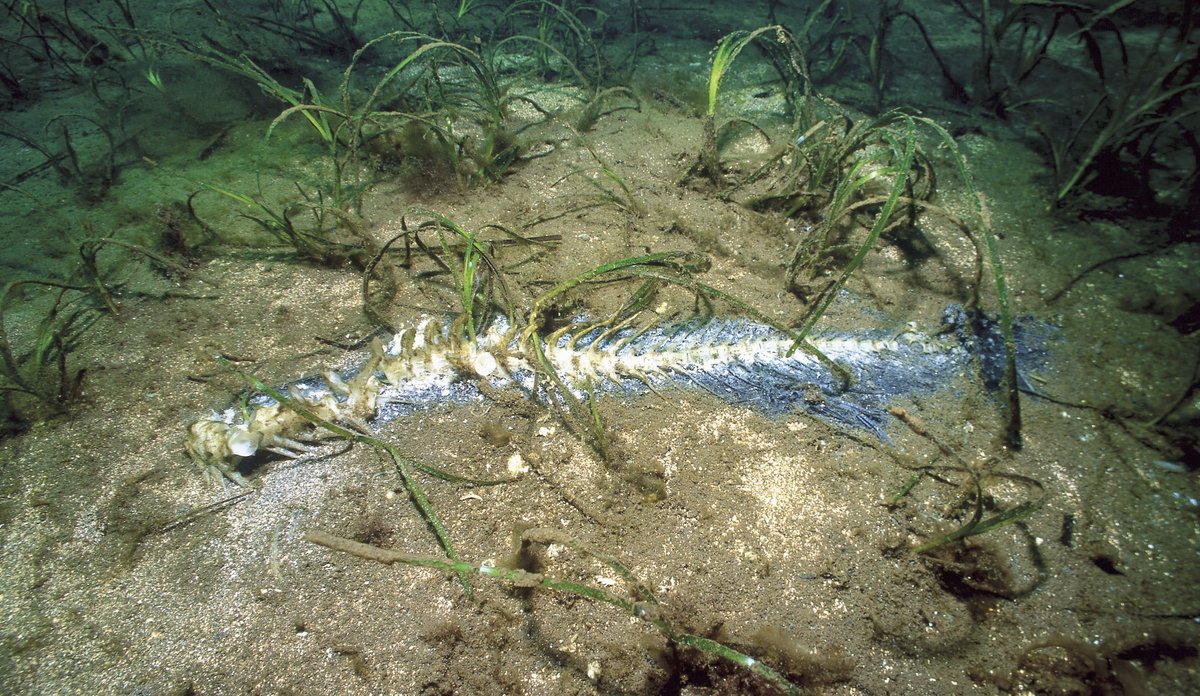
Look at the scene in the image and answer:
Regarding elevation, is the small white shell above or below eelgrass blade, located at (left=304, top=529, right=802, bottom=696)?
above

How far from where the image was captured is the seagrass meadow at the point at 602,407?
1.74 m

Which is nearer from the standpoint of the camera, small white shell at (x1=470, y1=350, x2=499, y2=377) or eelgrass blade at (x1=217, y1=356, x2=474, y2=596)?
eelgrass blade at (x1=217, y1=356, x2=474, y2=596)

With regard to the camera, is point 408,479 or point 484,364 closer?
point 408,479

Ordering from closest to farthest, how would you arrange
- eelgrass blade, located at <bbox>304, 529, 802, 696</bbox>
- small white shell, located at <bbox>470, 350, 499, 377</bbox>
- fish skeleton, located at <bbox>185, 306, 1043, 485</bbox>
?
eelgrass blade, located at <bbox>304, 529, 802, 696</bbox> < fish skeleton, located at <bbox>185, 306, 1043, 485</bbox> < small white shell, located at <bbox>470, 350, 499, 377</bbox>

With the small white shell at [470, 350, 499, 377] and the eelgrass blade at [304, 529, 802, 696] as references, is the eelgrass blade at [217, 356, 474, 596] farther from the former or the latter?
the small white shell at [470, 350, 499, 377]

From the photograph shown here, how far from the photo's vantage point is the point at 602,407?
95.5 inches

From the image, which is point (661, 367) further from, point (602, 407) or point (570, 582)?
point (570, 582)

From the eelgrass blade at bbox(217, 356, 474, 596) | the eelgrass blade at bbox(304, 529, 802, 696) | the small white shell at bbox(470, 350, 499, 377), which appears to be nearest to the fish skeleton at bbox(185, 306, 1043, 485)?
the small white shell at bbox(470, 350, 499, 377)

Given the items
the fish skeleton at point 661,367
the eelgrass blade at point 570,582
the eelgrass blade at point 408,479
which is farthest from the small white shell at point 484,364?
the eelgrass blade at point 570,582

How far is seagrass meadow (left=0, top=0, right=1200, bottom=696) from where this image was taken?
68.6 inches

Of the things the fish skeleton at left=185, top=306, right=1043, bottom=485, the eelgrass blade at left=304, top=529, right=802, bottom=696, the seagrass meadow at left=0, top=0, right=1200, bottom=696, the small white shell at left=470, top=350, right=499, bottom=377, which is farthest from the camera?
the small white shell at left=470, top=350, right=499, bottom=377

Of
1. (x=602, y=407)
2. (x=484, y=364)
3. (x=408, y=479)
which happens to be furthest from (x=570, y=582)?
(x=484, y=364)

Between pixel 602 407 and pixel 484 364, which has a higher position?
pixel 484 364

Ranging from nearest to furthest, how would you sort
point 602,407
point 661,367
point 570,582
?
1. point 570,582
2. point 602,407
3. point 661,367
